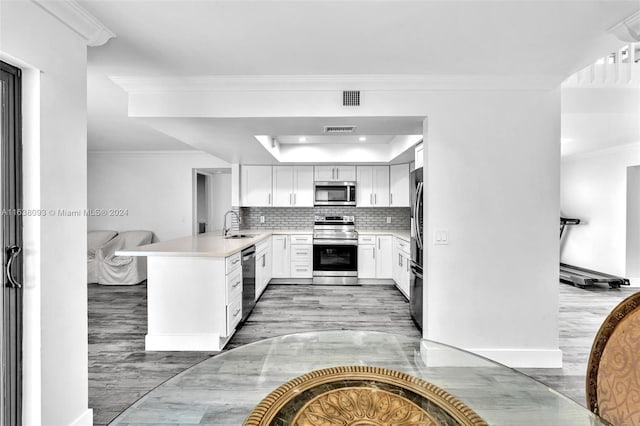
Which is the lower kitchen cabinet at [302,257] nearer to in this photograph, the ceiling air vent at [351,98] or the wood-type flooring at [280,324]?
the wood-type flooring at [280,324]

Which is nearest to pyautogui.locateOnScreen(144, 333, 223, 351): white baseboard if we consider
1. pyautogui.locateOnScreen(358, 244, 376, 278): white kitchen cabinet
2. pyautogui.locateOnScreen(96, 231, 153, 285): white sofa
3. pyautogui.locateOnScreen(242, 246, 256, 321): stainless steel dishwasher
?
pyautogui.locateOnScreen(242, 246, 256, 321): stainless steel dishwasher

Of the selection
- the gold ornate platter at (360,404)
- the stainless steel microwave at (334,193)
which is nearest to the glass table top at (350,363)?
the gold ornate platter at (360,404)

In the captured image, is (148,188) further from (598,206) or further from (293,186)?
(598,206)

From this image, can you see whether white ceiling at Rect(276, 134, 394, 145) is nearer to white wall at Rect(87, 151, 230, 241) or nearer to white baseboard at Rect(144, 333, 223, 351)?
white wall at Rect(87, 151, 230, 241)

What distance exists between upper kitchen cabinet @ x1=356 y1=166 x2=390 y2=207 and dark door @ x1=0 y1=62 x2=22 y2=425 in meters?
4.70

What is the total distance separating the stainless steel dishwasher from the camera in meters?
3.50

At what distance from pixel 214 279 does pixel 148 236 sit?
353 centimetres

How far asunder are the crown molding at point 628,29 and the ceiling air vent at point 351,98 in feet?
5.31

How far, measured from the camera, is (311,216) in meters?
5.98

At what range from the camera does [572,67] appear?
2381 mm

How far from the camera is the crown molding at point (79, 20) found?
1.54 metres


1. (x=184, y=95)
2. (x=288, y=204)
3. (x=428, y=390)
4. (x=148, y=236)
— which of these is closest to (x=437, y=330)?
(x=428, y=390)

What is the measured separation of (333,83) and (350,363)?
2104 millimetres

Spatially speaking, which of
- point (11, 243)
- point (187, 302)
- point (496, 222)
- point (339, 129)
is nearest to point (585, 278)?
point (496, 222)
